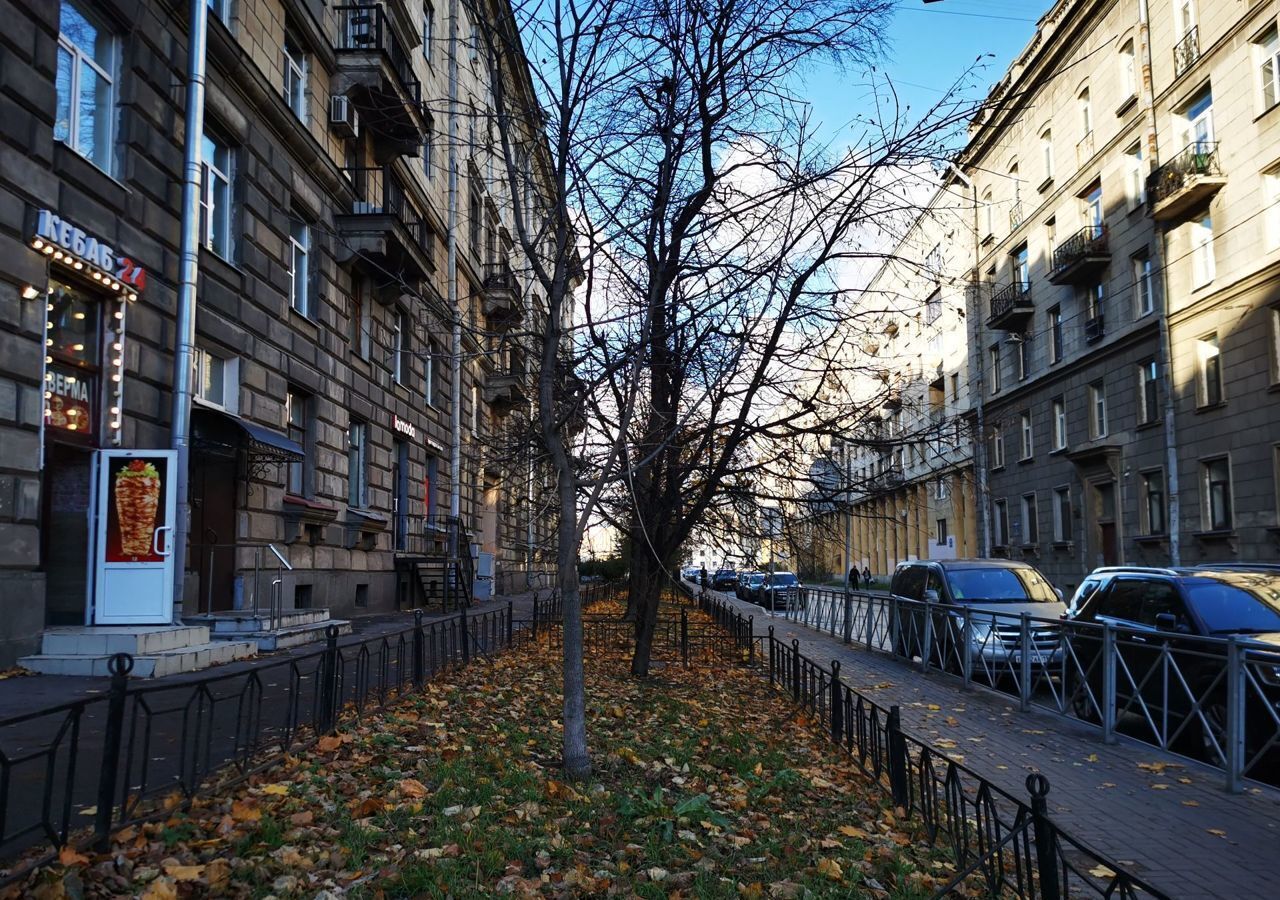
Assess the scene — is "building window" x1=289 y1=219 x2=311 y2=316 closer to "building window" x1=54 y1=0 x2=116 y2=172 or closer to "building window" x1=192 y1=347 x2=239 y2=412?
"building window" x1=192 y1=347 x2=239 y2=412

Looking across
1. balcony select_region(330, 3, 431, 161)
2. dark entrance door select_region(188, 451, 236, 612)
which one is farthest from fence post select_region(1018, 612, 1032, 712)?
balcony select_region(330, 3, 431, 161)

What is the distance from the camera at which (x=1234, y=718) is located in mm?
7406

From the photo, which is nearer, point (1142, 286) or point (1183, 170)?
point (1183, 170)

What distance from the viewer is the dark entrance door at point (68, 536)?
11.7m

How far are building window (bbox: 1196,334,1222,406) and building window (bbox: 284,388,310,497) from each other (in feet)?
74.1

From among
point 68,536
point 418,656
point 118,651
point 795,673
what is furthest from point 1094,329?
point 118,651

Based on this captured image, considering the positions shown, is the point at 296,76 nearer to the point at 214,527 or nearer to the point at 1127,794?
the point at 214,527

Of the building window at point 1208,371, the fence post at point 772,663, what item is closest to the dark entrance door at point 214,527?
the fence post at point 772,663

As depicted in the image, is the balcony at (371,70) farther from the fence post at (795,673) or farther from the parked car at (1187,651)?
the parked car at (1187,651)

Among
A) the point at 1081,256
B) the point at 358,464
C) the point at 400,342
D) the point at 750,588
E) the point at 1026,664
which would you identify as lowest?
the point at 750,588

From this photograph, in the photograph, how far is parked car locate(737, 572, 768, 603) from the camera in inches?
1699

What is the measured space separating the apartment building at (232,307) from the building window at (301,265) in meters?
0.04

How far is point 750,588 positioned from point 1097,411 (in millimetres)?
17341

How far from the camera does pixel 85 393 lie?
1187cm
